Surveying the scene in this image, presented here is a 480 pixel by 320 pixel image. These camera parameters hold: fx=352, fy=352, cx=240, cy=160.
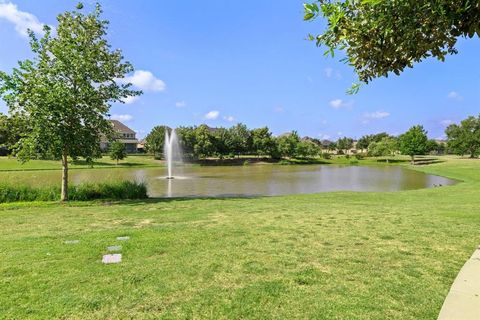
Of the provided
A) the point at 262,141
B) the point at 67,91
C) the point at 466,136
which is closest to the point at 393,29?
the point at 67,91

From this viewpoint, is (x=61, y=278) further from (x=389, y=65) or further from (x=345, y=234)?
(x=345, y=234)

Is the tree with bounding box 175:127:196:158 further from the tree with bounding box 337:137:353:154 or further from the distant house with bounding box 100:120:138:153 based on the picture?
the tree with bounding box 337:137:353:154

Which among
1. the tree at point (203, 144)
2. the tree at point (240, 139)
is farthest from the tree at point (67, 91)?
the tree at point (240, 139)

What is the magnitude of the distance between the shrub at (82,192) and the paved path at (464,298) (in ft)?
46.0

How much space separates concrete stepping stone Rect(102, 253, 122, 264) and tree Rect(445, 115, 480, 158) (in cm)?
8586

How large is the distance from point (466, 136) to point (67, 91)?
8578 cm

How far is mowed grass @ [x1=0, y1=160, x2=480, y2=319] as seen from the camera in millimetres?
3648

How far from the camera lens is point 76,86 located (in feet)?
47.8

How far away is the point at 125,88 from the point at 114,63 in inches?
44.0

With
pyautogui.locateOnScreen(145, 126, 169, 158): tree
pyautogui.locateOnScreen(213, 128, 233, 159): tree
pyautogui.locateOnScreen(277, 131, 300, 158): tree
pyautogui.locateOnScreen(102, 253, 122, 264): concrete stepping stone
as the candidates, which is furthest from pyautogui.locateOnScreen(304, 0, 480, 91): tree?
pyautogui.locateOnScreen(277, 131, 300, 158): tree

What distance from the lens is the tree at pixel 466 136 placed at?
7660 centimetres

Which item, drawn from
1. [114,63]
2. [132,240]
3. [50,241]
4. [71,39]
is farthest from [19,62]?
[132,240]

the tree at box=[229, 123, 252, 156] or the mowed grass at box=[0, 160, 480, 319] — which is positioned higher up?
the tree at box=[229, 123, 252, 156]

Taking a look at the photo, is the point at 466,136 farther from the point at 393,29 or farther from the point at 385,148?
the point at 393,29
